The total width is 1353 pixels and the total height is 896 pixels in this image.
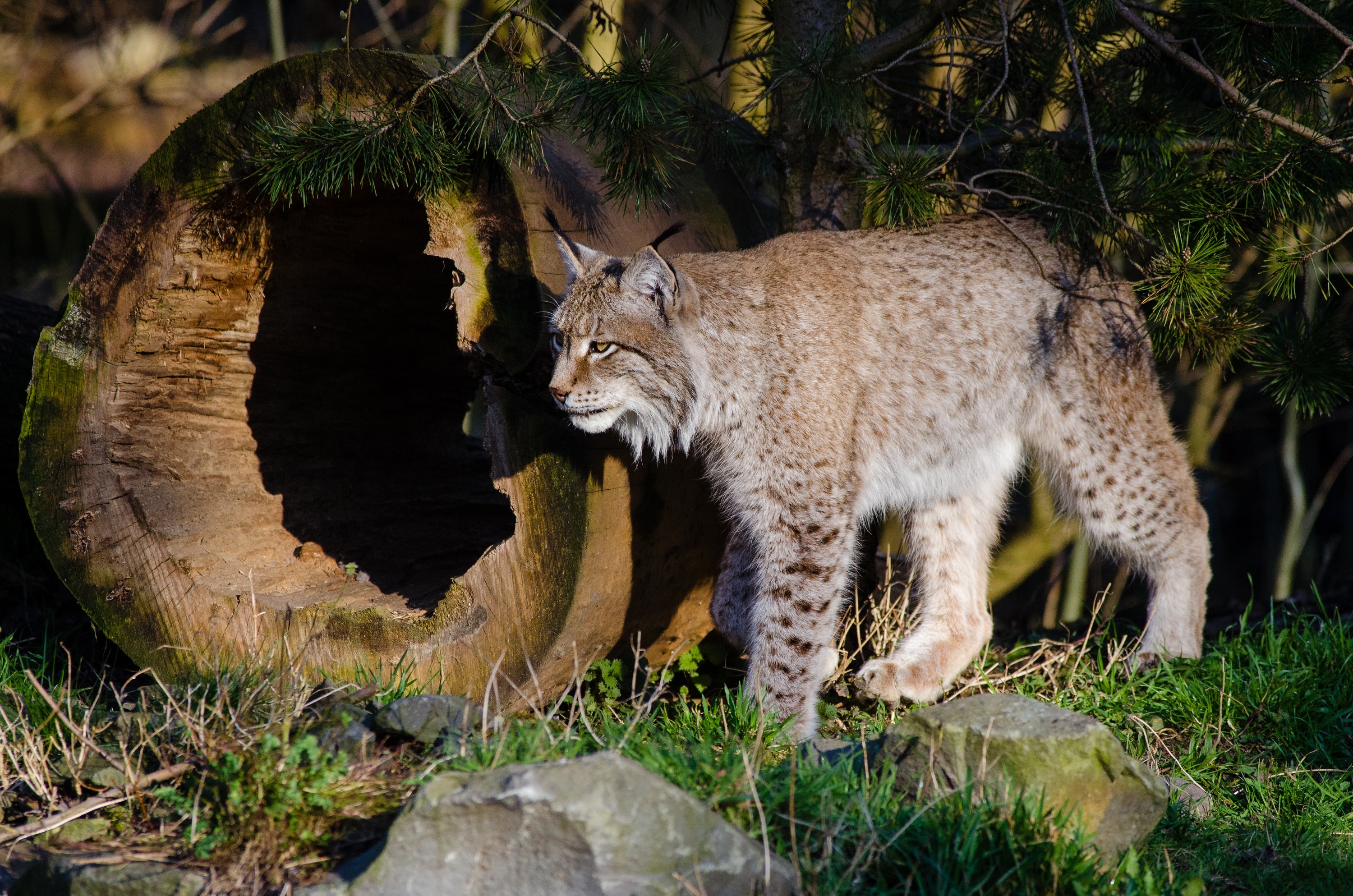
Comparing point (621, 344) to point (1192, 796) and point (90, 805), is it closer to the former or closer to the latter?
point (90, 805)

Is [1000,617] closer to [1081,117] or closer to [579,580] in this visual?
[1081,117]

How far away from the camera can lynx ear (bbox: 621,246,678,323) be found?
3182mm

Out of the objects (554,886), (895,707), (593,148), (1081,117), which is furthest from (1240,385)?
(554,886)

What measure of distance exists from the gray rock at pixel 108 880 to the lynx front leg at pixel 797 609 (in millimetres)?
1769

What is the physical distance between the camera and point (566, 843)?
6.68 ft

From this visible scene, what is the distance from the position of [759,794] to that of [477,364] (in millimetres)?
1468

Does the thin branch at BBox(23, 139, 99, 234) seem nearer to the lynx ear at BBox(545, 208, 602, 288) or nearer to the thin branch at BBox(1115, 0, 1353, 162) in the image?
the lynx ear at BBox(545, 208, 602, 288)

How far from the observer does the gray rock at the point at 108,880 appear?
2197 millimetres

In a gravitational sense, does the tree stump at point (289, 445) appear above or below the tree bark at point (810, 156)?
below

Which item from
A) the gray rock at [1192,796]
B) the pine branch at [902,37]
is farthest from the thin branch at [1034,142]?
the gray rock at [1192,796]

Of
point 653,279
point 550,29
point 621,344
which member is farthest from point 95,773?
point 550,29

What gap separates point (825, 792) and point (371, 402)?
3.21 metres

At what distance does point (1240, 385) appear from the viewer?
7602 mm

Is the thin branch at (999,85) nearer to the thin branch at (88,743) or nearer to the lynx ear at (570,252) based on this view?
the lynx ear at (570,252)
